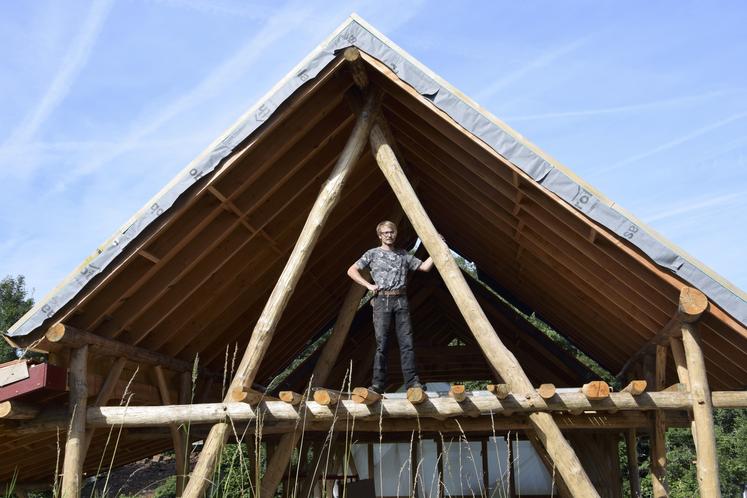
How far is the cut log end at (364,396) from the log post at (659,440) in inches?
126

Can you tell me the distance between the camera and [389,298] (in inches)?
278

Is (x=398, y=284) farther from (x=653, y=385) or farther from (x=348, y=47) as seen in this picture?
(x=653, y=385)

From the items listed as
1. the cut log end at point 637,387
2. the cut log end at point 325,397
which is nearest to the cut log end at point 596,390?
the cut log end at point 637,387

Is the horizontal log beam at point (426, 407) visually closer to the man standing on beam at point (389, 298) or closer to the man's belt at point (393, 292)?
the man standing on beam at point (389, 298)

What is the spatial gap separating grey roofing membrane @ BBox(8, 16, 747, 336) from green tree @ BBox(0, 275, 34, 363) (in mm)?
19022

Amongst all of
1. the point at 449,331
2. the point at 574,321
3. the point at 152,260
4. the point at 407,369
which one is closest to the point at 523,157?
the point at 407,369

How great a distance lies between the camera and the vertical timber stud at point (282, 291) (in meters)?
6.22

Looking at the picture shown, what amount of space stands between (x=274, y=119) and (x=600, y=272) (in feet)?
11.5

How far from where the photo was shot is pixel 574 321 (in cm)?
1020

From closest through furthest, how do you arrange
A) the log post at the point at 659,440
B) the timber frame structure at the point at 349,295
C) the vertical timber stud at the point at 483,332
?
the vertical timber stud at the point at 483,332 < the timber frame structure at the point at 349,295 < the log post at the point at 659,440

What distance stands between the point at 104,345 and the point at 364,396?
2746mm

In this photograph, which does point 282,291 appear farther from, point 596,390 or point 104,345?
point 596,390

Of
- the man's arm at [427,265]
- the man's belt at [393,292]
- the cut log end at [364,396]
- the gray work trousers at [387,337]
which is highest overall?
the man's arm at [427,265]

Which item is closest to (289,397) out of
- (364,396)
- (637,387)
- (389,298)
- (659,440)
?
(364,396)
